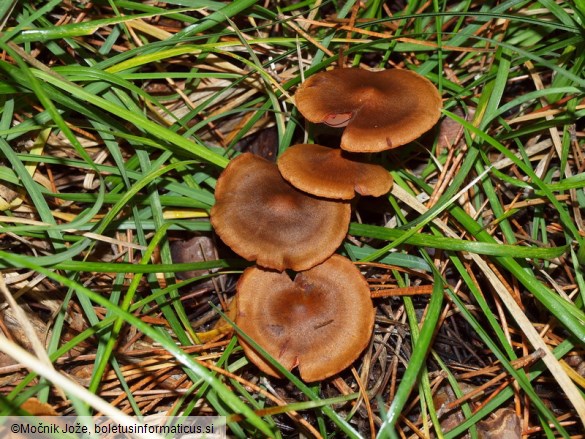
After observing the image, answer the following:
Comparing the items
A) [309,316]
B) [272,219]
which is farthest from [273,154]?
[309,316]

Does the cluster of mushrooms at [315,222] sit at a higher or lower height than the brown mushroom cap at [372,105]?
lower

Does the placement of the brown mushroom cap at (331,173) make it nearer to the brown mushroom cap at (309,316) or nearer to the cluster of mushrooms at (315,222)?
the cluster of mushrooms at (315,222)

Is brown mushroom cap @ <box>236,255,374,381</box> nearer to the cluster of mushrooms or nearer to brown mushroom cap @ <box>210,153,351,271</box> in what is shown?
the cluster of mushrooms

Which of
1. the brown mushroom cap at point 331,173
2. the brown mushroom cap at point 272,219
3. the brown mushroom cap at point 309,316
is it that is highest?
the brown mushroom cap at point 331,173

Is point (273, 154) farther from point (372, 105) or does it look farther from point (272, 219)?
point (372, 105)

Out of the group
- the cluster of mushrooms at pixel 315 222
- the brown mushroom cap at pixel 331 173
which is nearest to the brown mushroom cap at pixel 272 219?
the cluster of mushrooms at pixel 315 222

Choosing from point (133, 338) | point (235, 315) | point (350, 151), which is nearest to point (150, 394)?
point (133, 338)
